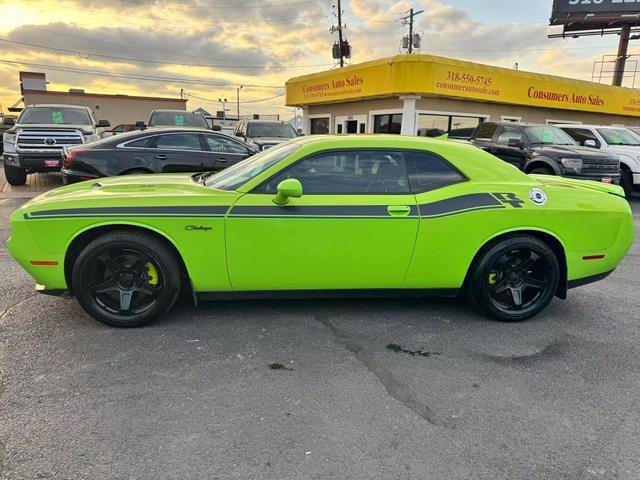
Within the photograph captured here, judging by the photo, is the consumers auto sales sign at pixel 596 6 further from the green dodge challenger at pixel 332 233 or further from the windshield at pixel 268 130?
the green dodge challenger at pixel 332 233

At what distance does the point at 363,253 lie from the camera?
11.4ft

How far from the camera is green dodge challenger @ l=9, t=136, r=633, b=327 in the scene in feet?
11.0

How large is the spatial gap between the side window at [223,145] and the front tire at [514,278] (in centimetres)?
629

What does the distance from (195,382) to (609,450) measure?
232cm

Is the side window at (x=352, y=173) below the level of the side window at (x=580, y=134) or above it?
below

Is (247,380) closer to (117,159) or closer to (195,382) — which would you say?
(195,382)

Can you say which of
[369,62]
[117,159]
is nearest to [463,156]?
[117,159]

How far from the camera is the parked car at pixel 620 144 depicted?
10.9 metres

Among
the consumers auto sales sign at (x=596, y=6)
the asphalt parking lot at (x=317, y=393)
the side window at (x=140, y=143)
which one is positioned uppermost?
the consumers auto sales sign at (x=596, y=6)

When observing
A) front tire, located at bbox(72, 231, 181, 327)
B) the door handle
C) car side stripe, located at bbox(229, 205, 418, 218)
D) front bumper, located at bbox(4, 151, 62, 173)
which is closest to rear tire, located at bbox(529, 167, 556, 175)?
the door handle

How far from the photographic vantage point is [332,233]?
341 centimetres

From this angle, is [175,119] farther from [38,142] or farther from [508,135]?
[508,135]

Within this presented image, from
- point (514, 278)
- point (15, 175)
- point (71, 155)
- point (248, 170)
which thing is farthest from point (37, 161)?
point (514, 278)

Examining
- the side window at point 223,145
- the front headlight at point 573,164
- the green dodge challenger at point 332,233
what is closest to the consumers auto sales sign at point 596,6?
the front headlight at point 573,164
